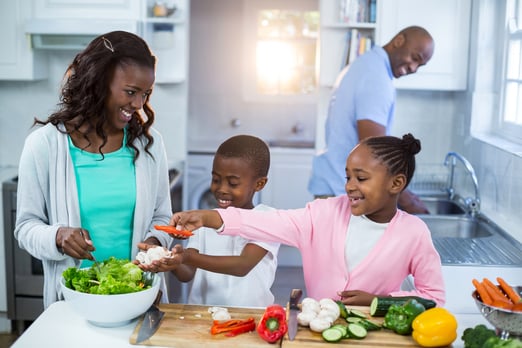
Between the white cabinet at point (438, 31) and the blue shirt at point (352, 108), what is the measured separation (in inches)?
31.4

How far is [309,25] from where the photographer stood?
5914 mm

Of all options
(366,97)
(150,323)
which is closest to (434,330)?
(150,323)

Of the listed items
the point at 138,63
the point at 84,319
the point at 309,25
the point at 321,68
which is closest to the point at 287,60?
the point at 309,25

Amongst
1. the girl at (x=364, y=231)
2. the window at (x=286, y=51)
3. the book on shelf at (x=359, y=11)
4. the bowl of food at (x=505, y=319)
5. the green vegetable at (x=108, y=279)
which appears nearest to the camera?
the bowl of food at (x=505, y=319)

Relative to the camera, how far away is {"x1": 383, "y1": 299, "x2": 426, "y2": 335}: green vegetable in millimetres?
1702

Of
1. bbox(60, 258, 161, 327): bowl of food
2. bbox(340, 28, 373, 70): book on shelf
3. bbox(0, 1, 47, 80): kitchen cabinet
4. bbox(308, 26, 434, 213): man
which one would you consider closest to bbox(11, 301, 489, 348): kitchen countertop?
bbox(60, 258, 161, 327): bowl of food

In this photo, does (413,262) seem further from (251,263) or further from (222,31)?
(222,31)

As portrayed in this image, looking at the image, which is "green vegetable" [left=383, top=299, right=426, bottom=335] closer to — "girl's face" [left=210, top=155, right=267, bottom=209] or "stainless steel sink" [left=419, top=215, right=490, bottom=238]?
"girl's face" [left=210, top=155, right=267, bottom=209]

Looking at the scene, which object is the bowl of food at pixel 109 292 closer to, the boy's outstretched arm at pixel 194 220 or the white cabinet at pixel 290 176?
the boy's outstretched arm at pixel 194 220

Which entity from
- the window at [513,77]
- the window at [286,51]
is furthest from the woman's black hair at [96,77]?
the window at [286,51]

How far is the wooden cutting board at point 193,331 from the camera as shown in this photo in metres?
1.66

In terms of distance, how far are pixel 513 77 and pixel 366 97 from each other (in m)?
0.78

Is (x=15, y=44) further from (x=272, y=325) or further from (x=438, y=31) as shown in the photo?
(x=272, y=325)

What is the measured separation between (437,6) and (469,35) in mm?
238
